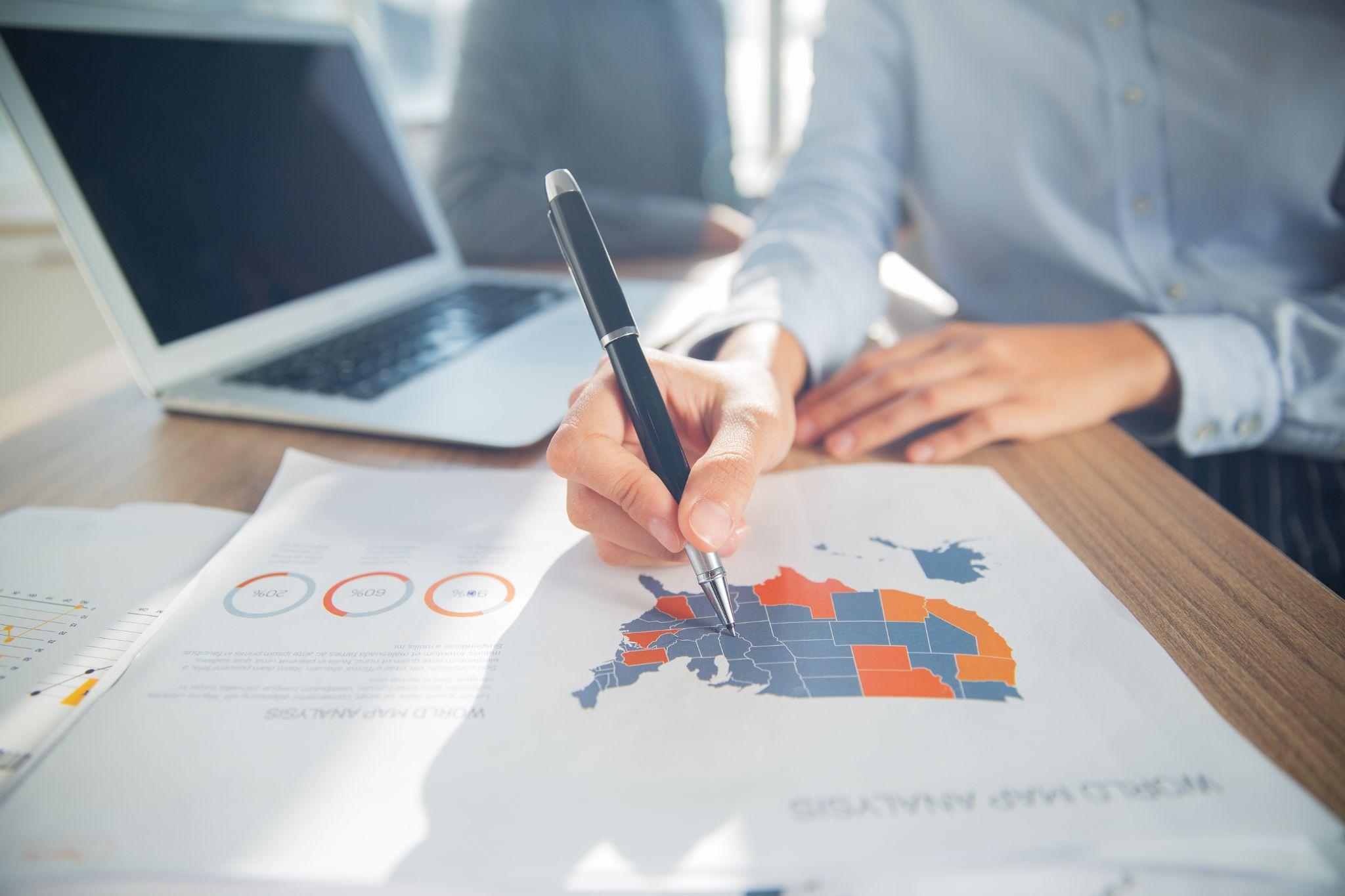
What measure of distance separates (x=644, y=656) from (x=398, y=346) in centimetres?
44

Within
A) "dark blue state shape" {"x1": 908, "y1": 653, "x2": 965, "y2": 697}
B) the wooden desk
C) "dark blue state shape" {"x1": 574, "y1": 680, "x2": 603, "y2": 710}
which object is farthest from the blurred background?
"dark blue state shape" {"x1": 908, "y1": 653, "x2": 965, "y2": 697}

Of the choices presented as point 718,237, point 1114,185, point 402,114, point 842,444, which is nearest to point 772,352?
point 842,444

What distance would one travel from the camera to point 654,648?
34cm

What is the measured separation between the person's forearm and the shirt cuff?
0.28 m

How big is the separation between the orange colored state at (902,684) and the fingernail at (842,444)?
0.22 m

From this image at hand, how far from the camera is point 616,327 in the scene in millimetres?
397

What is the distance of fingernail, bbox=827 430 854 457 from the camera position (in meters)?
0.51

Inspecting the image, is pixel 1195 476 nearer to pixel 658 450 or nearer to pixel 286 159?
pixel 658 450

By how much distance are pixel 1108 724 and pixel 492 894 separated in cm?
23

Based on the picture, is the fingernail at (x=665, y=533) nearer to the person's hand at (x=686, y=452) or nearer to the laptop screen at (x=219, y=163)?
the person's hand at (x=686, y=452)

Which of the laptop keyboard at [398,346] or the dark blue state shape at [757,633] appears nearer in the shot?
the dark blue state shape at [757,633]

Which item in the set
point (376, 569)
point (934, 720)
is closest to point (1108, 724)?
point (934, 720)

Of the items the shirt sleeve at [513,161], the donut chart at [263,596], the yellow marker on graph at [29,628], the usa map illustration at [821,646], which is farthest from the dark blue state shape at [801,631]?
the shirt sleeve at [513,161]

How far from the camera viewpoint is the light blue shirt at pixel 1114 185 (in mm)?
575
